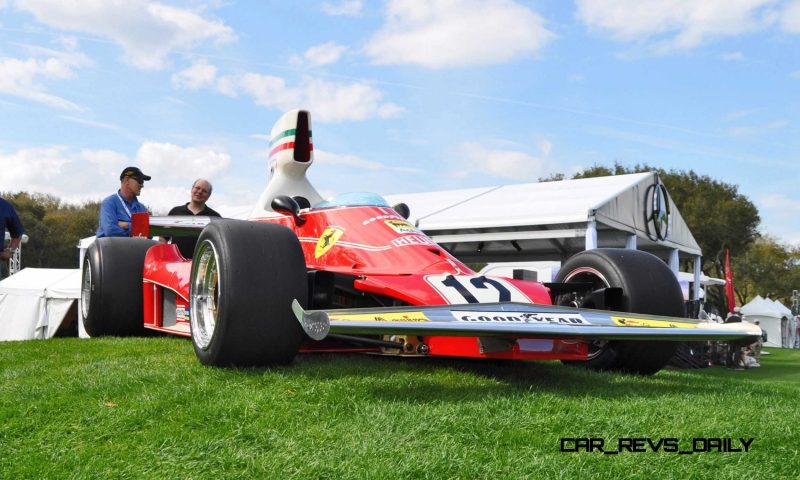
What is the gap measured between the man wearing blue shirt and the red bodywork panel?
0.84 meters

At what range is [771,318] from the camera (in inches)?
1120

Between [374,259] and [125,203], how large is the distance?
3.66m

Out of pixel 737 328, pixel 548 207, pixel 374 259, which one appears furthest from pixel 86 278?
pixel 548 207

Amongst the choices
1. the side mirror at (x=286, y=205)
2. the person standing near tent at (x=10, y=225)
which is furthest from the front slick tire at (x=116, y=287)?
the side mirror at (x=286, y=205)

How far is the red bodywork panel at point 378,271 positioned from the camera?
3.88 m

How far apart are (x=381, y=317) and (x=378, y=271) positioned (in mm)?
1462

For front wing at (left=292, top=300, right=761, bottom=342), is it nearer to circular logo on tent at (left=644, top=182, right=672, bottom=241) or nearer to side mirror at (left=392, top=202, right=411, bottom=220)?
side mirror at (left=392, top=202, right=411, bottom=220)

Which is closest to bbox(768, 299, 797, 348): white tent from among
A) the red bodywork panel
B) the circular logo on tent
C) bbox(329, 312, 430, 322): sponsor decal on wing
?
the circular logo on tent

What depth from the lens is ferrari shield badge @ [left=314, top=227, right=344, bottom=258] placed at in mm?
5289

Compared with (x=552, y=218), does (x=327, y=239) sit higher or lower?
lower

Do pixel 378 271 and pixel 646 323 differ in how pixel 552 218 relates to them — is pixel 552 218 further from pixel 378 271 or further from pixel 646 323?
pixel 646 323

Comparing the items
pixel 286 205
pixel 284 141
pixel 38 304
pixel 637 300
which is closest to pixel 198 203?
pixel 284 141

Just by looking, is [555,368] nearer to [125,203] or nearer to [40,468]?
[40,468]

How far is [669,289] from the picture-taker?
4.79 m
